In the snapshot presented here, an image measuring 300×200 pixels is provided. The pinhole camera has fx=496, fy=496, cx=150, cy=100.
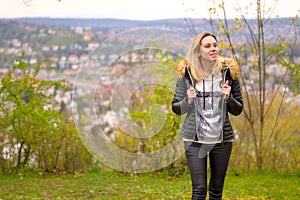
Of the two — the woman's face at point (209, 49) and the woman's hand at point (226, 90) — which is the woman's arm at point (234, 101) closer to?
the woman's hand at point (226, 90)

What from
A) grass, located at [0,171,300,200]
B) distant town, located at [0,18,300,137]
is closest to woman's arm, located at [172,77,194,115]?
distant town, located at [0,18,300,137]

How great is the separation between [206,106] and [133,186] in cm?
393

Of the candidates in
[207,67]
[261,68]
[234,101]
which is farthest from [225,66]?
[261,68]

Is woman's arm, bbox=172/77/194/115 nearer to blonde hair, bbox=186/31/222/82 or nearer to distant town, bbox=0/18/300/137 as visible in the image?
blonde hair, bbox=186/31/222/82

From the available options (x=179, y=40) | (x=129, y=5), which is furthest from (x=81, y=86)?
(x=129, y=5)

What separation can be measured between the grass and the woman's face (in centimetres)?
283

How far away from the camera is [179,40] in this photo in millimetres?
3861

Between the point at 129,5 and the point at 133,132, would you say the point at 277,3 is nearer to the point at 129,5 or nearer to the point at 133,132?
the point at 133,132

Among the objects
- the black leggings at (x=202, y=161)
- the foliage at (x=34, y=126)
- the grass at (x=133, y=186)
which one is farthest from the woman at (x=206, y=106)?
the foliage at (x=34, y=126)

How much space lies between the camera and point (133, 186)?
709 centimetres

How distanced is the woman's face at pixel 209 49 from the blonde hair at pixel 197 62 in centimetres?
3

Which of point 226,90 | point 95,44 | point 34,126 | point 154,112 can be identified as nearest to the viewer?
point 226,90

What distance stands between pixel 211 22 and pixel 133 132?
336 cm

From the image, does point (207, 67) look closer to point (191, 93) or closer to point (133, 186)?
point (191, 93)
